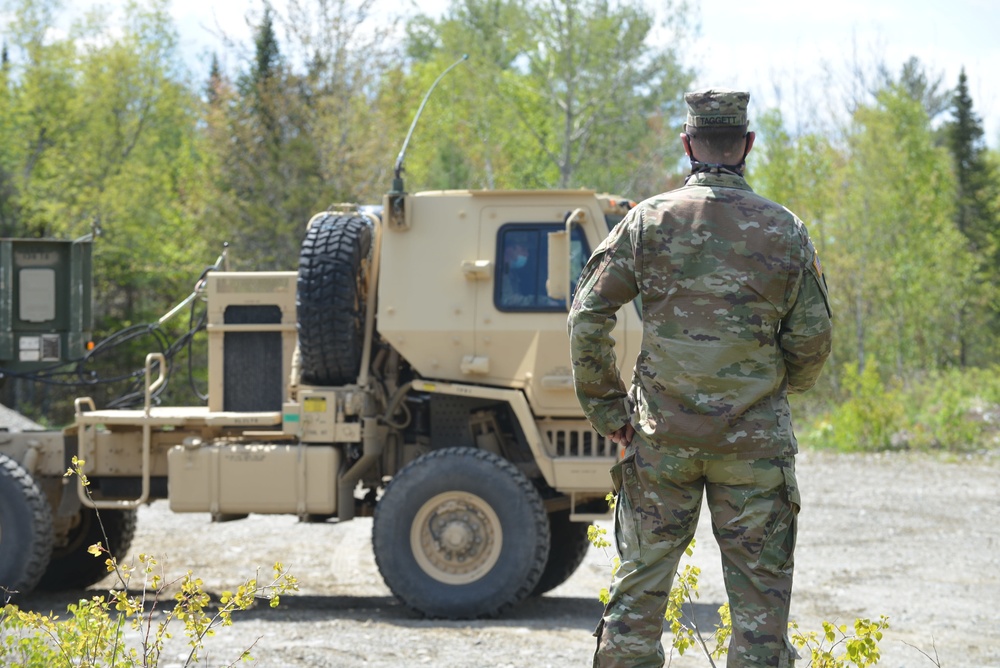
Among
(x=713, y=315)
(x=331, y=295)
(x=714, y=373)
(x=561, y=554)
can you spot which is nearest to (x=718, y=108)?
(x=713, y=315)

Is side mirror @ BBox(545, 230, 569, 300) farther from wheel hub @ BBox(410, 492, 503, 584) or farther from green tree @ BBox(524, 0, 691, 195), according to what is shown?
green tree @ BBox(524, 0, 691, 195)

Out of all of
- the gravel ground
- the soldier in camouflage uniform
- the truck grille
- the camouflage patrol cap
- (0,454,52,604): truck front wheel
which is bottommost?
the gravel ground

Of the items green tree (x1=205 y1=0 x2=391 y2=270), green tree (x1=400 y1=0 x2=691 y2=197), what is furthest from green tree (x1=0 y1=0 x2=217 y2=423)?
green tree (x1=400 y1=0 x2=691 y2=197)

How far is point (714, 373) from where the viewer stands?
3514mm

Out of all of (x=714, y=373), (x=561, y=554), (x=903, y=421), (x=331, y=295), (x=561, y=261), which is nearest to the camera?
(x=714, y=373)

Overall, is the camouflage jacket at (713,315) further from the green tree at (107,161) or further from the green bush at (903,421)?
the green tree at (107,161)

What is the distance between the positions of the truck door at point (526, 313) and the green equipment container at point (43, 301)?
10.1 ft

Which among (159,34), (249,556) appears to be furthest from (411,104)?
(249,556)

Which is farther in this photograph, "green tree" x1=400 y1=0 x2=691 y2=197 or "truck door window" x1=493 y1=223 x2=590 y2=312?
"green tree" x1=400 y1=0 x2=691 y2=197

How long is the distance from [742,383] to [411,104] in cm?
2746

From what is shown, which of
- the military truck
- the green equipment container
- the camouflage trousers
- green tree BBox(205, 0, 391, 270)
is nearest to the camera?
the camouflage trousers

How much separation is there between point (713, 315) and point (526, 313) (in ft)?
13.8

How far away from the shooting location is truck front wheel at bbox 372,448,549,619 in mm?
7488

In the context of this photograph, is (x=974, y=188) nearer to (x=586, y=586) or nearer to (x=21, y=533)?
(x=586, y=586)
